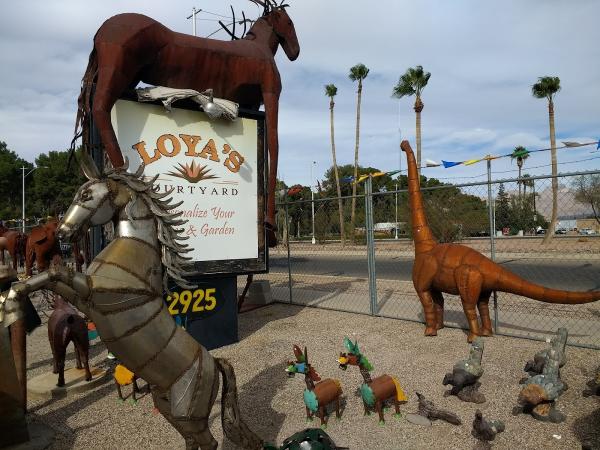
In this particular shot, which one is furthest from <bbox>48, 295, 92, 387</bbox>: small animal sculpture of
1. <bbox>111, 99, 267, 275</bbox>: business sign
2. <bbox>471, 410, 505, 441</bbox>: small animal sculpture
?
<bbox>471, 410, 505, 441</bbox>: small animal sculpture

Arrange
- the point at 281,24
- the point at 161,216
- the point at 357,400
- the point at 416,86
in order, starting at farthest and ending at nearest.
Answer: the point at 416,86, the point at 281,24, the point at 357,400, the point at 161,216

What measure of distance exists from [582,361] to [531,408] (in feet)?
5.72

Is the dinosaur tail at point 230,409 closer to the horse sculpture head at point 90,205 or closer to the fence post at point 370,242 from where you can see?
the horse sculpture head at point 90,205

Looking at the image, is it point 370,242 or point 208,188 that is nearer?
point 208,188

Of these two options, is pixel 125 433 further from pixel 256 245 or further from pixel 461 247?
pixel 461 247

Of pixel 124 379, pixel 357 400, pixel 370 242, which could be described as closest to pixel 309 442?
pixel 357 400

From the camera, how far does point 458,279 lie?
5820 mm

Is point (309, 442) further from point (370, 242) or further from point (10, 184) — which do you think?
point (10, 184)

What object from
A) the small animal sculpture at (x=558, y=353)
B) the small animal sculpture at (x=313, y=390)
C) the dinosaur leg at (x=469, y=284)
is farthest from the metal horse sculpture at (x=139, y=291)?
the dinosaur leg at (x=469, y=284)

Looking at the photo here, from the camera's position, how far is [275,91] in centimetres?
708

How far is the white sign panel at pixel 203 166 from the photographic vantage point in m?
5.80

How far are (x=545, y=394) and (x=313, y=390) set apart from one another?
1.91m

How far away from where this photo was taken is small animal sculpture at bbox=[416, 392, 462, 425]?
12.8 ft

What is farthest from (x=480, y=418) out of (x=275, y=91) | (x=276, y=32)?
(x=276, y=32)
